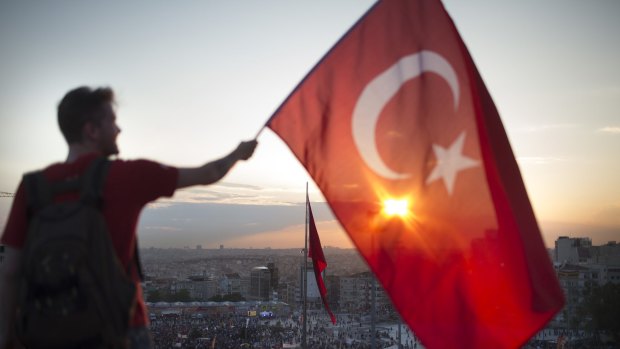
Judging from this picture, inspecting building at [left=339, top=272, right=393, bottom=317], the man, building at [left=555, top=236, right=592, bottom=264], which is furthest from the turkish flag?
building at [left=555, top=236, right=592, bottom=264]

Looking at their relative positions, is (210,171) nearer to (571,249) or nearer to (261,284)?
(571,249)

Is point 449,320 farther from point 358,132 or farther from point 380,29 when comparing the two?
point 380,29

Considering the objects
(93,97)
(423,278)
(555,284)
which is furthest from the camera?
(423,278)

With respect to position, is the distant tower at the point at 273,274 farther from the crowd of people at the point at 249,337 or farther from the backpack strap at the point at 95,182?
the backpack strap at the point at 95,182

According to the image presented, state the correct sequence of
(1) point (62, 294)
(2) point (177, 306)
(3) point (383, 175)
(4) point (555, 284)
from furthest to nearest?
(2) point (177, 306), (3) point (383, 175), (4) point (555, 284), (1) point (62, 294)

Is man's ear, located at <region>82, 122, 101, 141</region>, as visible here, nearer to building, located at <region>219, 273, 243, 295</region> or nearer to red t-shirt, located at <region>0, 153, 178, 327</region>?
red t-shirt, located at <region>0, 153, 178, 327</region>

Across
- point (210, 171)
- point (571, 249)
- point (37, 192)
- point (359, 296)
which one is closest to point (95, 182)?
point (37, 192)

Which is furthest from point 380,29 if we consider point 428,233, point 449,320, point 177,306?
point 177,306
